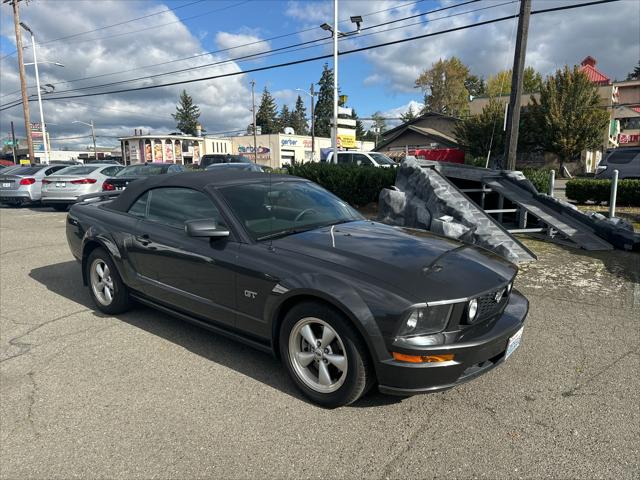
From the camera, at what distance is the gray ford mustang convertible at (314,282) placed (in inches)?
104

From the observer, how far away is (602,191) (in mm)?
12570

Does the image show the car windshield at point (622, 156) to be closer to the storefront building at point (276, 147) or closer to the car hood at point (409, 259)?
the car hood at point (409, 259)

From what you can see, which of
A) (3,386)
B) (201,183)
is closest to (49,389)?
(3,386)

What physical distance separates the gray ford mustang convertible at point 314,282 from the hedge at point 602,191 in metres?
11.1

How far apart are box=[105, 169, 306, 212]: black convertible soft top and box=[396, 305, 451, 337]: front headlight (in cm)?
210

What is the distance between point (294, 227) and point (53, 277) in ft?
14.3

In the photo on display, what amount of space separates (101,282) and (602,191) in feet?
42.2

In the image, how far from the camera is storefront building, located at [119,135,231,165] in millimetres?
55750

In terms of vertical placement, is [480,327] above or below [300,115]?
below

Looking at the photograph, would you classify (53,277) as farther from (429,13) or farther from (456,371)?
(429,13)

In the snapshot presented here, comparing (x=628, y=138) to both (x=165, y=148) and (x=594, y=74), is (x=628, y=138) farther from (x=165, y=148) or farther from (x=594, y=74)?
(x=165, y=148)

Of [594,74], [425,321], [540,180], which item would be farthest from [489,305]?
[594,74]

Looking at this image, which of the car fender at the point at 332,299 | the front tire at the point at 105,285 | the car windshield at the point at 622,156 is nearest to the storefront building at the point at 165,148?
the car windshield at the point at 622,156

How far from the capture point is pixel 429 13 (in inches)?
551
